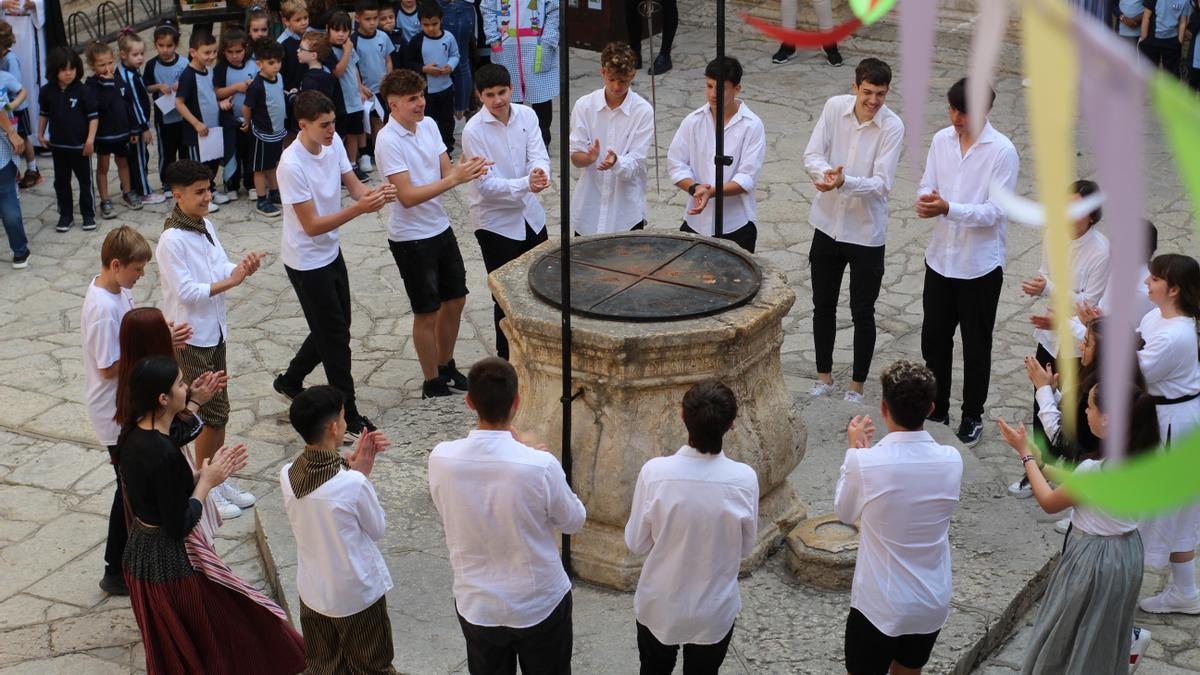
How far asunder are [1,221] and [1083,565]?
8.03m

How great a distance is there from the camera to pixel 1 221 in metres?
9.66

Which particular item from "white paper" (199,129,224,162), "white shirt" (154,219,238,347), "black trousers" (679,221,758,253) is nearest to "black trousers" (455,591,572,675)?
"white shirt" (154,219,238,347)

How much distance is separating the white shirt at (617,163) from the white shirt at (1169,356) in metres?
2.77

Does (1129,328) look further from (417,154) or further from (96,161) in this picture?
(96,161)

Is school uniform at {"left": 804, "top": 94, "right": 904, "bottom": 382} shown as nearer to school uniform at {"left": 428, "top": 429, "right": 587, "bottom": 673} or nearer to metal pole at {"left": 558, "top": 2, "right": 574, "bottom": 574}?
metal pole at {"left": 558, "top": 2, "right": 574, "bottom": 574}

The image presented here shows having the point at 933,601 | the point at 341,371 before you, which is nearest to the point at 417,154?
the point at 341,371

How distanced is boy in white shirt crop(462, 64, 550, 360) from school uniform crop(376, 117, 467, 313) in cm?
18

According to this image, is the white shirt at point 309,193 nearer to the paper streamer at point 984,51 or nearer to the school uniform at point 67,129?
the school uniform at point 67,129

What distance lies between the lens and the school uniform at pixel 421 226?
262 inches

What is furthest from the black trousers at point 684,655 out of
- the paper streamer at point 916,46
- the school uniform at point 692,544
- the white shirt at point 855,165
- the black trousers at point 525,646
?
the paper streamer at point 916,46

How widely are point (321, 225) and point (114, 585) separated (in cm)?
185

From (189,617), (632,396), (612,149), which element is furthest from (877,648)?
(612,149)

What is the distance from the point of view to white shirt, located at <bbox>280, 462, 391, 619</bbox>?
13.5 feet

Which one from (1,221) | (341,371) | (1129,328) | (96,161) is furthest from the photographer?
(96,161)
